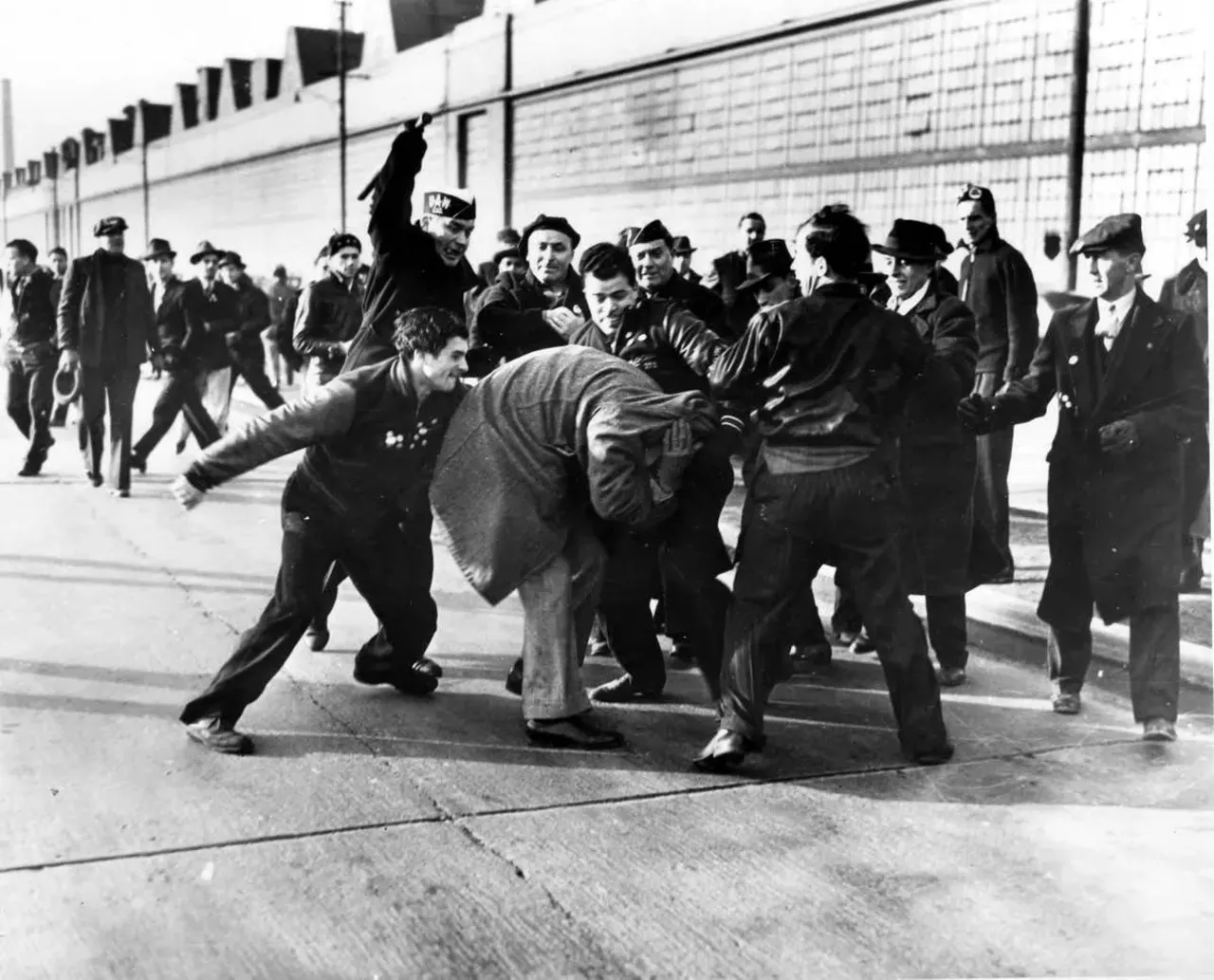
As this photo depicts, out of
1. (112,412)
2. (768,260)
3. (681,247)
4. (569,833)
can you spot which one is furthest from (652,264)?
(112,412)

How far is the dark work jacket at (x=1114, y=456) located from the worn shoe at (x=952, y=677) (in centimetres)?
61

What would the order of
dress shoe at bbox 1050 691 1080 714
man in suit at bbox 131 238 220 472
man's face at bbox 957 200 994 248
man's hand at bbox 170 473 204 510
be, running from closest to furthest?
man's hand at bbox 170 473 204 510 < dress shoe at bbox 1050 691 1080 714 < man's face at bbox 957 200 994 248 < man in suit at bbox 131 238 220 472

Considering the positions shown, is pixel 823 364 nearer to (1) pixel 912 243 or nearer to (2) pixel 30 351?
(1) pixel 912 243

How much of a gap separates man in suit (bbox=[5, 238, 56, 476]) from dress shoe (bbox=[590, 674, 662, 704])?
6.42 metres

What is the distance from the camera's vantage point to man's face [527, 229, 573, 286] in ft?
19.5

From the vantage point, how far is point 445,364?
14.7 ft

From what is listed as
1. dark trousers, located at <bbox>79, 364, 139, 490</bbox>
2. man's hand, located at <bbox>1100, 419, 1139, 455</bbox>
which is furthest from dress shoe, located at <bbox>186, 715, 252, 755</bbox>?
dark trousers, located at <bbox>79, 364, 139, 490</bbox>

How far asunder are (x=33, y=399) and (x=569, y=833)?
27.6 feet

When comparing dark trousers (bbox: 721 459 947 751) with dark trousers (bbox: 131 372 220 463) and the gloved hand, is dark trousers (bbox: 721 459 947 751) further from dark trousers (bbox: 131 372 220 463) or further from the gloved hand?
dark trousers (bbox: 131 372 220 463)

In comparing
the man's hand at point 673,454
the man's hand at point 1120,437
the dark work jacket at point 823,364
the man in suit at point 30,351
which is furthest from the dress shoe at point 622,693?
the man in suit at point 30,351

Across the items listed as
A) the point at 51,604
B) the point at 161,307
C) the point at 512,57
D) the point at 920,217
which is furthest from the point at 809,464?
the point at 512,57

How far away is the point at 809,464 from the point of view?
4.41m

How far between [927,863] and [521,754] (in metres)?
1.45

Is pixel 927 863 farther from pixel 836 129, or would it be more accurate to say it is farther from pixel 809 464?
pixel 836 129
